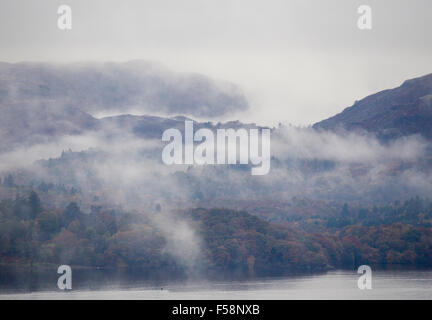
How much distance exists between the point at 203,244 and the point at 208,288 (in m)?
63.3

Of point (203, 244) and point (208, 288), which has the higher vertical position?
point (203, 244)

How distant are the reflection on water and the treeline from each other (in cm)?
2302

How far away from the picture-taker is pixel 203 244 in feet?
570

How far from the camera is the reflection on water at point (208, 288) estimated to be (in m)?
94.4

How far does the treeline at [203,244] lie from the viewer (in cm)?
16225

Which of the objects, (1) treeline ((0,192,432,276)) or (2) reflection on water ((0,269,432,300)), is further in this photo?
(1) treeline ((0,192,432,276))

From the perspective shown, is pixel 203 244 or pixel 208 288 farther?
pixel 203 244

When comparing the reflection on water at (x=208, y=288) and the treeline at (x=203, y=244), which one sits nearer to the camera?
the reflection on water at (x=208, y=288)

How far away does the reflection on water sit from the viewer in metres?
94.4

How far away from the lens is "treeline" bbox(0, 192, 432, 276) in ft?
532

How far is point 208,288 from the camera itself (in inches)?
4345

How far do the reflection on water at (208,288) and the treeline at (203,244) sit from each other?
2302 centimetres
